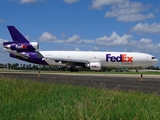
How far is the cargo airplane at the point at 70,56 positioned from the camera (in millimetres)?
54094

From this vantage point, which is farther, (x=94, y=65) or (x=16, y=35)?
(x=16, y=35)

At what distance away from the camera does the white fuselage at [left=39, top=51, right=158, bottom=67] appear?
181ft

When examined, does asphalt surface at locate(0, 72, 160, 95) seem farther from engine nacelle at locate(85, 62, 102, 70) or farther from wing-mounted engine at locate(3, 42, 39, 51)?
wing-mounted engine at locate(3, 42, 39, 51)

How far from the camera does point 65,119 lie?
586cm

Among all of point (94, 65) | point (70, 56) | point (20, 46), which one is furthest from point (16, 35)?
point (94, 65)

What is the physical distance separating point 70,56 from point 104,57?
271 inches

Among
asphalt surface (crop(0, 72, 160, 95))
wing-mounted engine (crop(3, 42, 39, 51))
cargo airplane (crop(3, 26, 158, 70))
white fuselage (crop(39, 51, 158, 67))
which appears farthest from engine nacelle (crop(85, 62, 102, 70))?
asphalt surface (crop(0, 72, 160, 95))

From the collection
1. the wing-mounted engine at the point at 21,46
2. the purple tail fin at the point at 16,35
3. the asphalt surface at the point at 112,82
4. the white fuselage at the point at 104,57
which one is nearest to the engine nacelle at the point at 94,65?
the white fuselage at the point at 104,57

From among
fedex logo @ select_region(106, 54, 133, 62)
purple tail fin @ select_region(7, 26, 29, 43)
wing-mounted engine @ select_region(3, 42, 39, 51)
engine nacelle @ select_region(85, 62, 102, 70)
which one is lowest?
engine nacelle @ select_region(85, 62, 102, 70)

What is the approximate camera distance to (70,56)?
55.5 m

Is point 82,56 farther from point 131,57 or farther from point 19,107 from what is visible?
point 19,107

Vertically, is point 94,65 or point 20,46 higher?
point 20,46

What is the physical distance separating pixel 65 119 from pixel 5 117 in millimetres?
1630

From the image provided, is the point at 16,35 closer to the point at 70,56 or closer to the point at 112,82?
the point at 70,56
